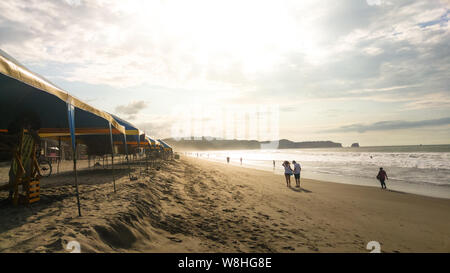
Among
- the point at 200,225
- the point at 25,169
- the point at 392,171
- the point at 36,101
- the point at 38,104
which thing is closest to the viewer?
the point at 25,169

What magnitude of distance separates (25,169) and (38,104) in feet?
8.05

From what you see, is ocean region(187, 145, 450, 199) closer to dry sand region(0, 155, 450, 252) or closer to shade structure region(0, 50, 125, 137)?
dry sand region(0, 155, 450, 252)

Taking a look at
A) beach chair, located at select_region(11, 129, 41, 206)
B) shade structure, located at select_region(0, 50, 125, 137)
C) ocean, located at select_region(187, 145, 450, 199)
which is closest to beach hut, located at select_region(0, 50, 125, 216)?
shade structure, located at select_region(0, 50, 125, 137)

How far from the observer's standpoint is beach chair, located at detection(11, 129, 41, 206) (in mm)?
4879

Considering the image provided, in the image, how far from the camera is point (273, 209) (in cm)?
822

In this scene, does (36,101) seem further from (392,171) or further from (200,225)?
(392,171)

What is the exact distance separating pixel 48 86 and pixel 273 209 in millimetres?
7427

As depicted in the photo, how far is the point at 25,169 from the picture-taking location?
199 inches

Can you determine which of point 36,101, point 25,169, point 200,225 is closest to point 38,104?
point 36,101

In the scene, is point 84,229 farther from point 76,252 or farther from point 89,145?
point 89,145

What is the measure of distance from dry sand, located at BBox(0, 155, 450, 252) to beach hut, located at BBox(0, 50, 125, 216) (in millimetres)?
925
